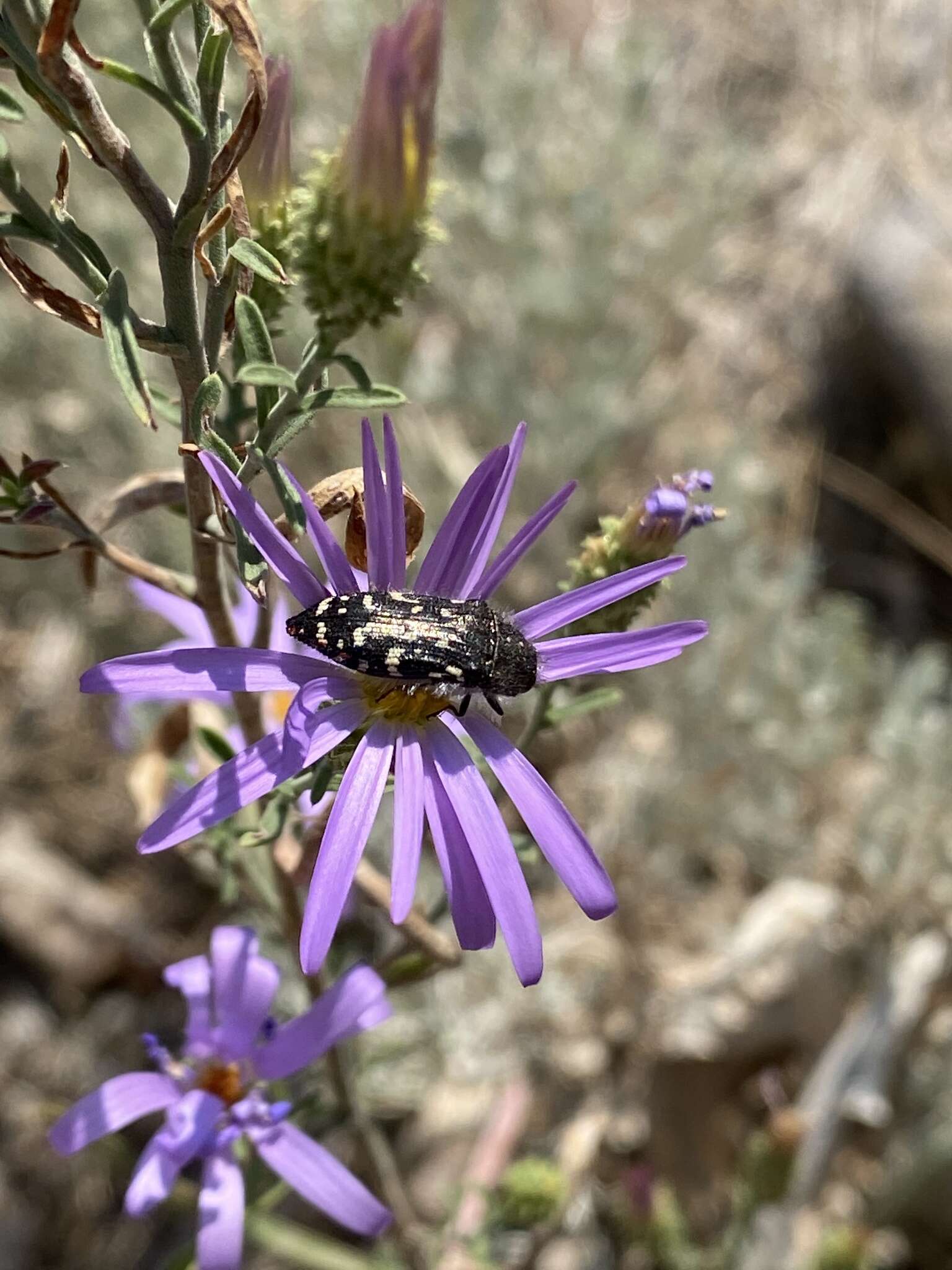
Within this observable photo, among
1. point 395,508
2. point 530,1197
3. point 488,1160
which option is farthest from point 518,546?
point 488,1160

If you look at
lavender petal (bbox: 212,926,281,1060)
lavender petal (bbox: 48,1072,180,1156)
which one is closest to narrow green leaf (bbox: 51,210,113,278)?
lavender petal (bbox: 212,926,281,1060)

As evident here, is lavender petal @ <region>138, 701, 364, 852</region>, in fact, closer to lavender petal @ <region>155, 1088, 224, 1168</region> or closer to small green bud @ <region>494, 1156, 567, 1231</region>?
lavender petal @ <region>155, 1088, 224, 1168</region>

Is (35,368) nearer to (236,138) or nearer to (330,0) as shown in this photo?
(330,0)

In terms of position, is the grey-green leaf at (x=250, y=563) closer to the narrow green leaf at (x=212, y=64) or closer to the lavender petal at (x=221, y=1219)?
the narrow green leaf at (x=212, y=64)

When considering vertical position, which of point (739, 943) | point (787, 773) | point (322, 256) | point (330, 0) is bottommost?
point (739, 943)

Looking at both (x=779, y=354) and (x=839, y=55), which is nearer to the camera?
(x=779, y=354)

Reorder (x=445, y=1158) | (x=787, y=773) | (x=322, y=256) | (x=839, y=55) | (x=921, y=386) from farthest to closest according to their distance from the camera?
1. (x=839, y=55)
2. (x=921, y=386)
3. (x=787, y=773)
4. (x=445, y=1158)
5. (x=322, y=256)

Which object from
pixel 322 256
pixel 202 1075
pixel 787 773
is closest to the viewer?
pixel 322 256

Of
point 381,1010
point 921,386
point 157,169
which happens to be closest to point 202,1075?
point 381,1010
